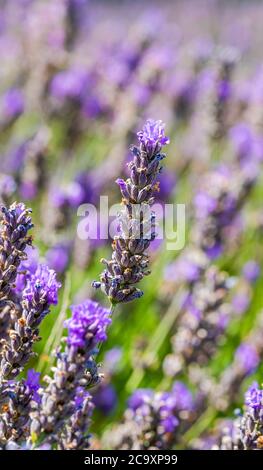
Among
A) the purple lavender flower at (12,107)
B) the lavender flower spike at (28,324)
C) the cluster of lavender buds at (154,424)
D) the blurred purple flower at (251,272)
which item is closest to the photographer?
the lavender flower spike at (28,324)

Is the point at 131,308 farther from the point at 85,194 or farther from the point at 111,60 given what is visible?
the point at 111,60

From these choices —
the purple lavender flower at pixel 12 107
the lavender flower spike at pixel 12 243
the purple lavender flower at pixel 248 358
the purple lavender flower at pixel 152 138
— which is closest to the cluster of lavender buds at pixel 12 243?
the lavender flower spike at pixel 12 243

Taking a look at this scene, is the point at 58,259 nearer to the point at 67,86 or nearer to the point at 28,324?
the point at 28,324

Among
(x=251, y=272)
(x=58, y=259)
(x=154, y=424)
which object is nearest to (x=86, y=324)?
(x=154, y=424)

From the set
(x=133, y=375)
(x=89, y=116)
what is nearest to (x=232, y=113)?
(x=89, y=116)

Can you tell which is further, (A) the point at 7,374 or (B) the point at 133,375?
(B) the point at 133,375

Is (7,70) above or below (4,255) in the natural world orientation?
above

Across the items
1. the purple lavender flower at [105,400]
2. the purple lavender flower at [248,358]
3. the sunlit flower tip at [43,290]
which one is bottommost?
the sunlit flower tip at [43,290]

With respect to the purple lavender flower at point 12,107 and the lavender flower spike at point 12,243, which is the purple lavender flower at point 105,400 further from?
the purple lavender flower at point 12,107
